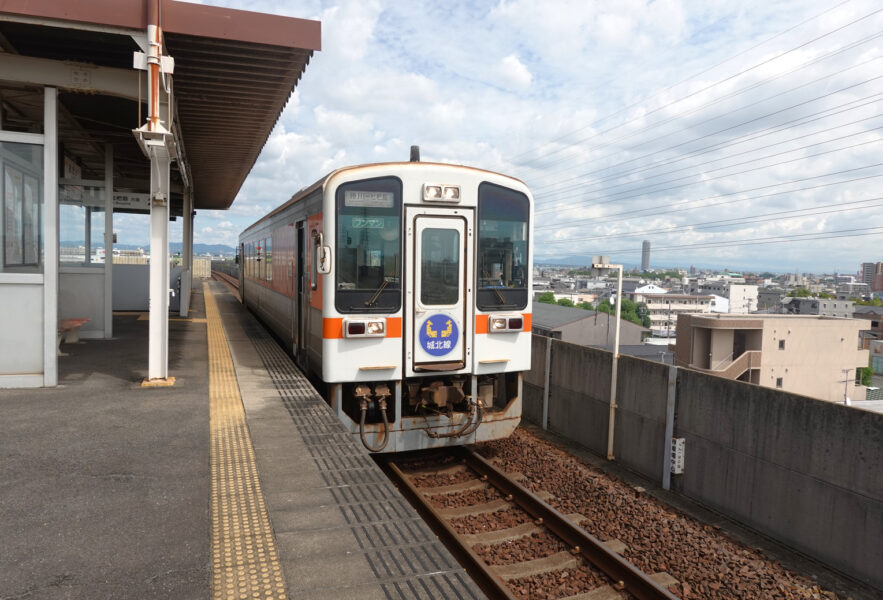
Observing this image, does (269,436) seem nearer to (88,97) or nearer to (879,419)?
(879,419)

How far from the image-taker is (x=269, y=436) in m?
5.45

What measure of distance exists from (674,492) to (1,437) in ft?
23.6

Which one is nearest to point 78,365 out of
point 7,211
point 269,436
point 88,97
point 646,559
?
point 7,211

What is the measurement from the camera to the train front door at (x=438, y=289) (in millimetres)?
6402

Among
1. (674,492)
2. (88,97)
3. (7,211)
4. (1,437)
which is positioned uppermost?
(88,97)

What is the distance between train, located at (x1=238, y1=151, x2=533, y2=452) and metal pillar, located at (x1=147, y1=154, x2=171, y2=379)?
6.27 feet

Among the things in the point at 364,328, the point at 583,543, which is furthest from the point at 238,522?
the point at 583,543

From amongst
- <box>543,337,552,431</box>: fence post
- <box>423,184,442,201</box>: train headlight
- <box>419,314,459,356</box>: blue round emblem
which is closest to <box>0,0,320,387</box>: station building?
<box>423,184,442,201</box>: train headlight

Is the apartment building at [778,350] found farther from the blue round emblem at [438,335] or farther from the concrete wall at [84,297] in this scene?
the concrete wall at [84,297]

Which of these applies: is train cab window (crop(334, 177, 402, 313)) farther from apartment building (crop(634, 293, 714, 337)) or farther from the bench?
apartment building (crop(634, 293, 714, 337))

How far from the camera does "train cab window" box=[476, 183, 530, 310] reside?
670cm

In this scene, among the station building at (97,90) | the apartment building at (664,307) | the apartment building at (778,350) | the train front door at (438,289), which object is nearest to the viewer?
the train front door at (438,289)

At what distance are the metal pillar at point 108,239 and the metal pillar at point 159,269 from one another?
439 cm

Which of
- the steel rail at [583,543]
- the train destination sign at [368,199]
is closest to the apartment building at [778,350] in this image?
the steel rail at [583,543]
